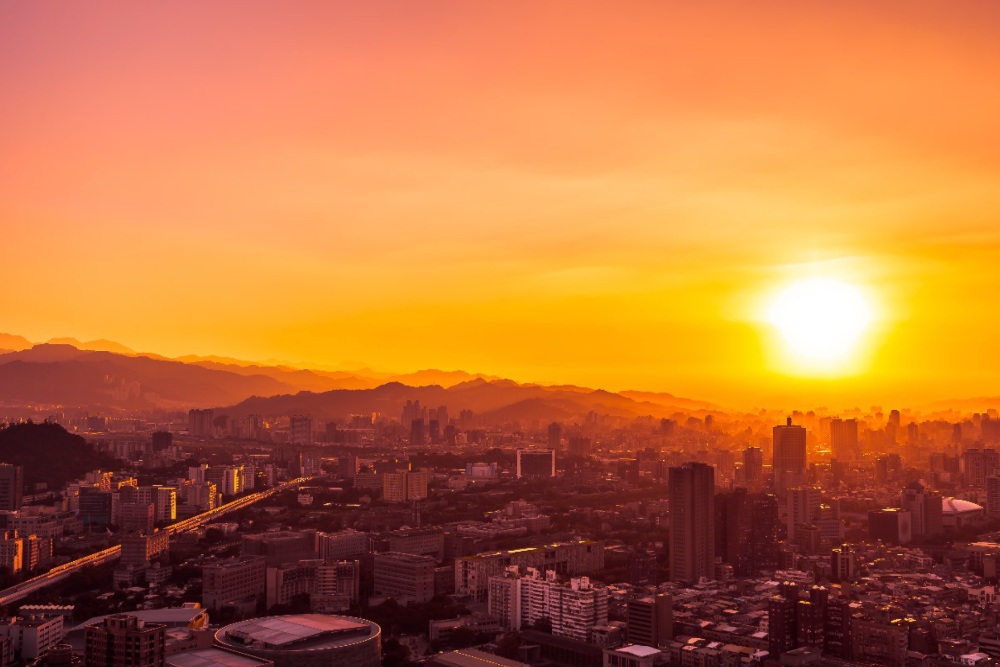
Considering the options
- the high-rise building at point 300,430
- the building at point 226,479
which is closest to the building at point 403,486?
the building at point 226,479

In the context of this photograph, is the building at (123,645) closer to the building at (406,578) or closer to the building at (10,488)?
the building at (406,578)

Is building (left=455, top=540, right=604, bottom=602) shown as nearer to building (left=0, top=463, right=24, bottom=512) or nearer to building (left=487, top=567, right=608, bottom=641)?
building (left=487, top=567, right=608, bottom=641)

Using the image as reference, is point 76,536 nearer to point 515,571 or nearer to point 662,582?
point 515,571

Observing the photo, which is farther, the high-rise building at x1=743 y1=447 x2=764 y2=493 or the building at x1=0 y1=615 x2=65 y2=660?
the high-rise building at x1=743 y1=447 x2=764 y2=493

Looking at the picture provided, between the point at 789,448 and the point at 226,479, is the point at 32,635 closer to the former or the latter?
the point at 226,479

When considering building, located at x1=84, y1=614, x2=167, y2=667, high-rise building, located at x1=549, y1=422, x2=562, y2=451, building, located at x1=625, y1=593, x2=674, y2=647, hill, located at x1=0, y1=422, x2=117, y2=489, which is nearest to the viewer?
building, located at x1=84, y1=614, x2=167, y2=667

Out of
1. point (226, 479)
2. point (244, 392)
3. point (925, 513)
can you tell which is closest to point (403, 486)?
point (226, 479)

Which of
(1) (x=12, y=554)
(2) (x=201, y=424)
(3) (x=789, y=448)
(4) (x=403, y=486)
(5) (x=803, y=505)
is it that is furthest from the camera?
(2) (x=201, y=424)

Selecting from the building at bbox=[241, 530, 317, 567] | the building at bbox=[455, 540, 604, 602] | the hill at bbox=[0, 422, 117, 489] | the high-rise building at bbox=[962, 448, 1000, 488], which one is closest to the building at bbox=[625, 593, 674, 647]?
the building at bbox=[455, 540, 604, 602]
